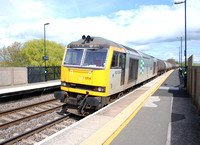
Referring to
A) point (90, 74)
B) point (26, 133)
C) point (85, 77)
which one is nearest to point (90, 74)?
point (90, 74)

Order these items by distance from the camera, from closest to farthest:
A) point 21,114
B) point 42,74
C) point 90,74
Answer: point 90,74
point 21,114
point 42,74

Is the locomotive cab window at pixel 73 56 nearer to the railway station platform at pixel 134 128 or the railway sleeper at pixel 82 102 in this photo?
the railway sleeper at pixel 82 102

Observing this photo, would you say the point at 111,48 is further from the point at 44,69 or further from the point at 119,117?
the point at 44,69

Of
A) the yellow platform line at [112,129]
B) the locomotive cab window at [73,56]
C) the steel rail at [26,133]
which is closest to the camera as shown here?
the yellow platform line at [112,129]

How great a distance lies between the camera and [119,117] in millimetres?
5324

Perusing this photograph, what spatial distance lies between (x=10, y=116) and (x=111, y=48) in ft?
17.5

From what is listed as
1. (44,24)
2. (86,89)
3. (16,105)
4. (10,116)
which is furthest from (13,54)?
(86,89)

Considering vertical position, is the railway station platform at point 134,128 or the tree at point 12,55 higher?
the tree at point 12,55

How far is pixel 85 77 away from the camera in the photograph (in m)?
6.62

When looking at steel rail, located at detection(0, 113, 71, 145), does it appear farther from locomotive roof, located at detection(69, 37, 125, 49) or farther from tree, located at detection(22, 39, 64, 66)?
tree, located at detection(22, 39, 64, 66)

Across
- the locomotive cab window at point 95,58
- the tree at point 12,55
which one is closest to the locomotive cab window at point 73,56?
the locomotive cab window at point 95,58

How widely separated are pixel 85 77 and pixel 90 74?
266mm

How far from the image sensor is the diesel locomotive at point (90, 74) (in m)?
6.37

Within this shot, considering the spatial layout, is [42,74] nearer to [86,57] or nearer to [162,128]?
[86,57]
